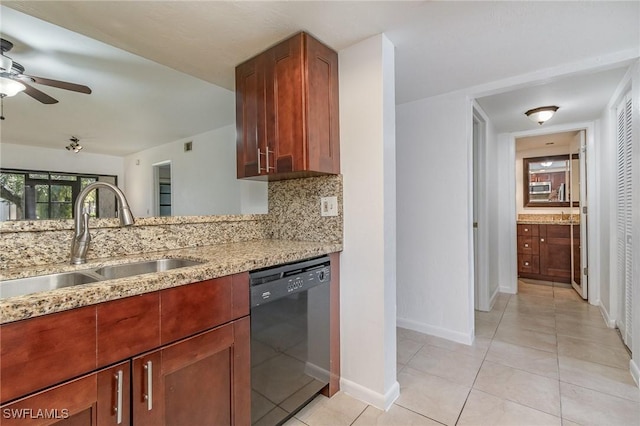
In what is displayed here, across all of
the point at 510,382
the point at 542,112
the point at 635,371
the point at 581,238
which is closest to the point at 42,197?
the point at 510,382

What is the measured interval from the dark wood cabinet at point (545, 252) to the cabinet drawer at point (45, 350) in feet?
17.4

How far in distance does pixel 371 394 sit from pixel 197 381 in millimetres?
1038

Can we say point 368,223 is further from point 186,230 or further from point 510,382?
point 510,382

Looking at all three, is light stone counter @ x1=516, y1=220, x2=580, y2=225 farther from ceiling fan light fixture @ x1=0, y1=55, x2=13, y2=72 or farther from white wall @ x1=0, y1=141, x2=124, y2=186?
ceiling fan light fixture @ x1=0, y1=55, x2=13, y2=72

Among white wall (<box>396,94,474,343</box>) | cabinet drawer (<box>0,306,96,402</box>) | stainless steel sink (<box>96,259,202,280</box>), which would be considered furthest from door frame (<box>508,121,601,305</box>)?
cabinet drawer (<box>0,306,96,402</box>)

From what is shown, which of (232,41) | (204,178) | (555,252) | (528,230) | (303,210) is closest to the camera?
(232,41)

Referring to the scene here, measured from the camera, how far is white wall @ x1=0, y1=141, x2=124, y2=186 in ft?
4.79

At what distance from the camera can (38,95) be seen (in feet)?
5.03

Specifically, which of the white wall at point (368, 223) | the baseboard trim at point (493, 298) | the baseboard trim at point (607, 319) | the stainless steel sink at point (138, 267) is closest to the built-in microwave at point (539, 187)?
the baseboard trim at point (493, 298)

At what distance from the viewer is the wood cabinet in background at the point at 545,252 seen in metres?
4.20

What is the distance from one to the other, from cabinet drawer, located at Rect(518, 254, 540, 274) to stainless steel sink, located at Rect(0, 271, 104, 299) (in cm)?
535

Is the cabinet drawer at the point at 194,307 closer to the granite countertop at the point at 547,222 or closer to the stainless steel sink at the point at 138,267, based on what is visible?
the stainless steel sink at the point at 138,267

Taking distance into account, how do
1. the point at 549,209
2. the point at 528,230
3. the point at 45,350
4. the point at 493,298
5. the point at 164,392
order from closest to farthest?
the point at 45,350
the point at 164,392
the point at 493,298
the point at 528,230
the point at 549,209

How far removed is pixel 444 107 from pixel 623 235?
70.9 inches
